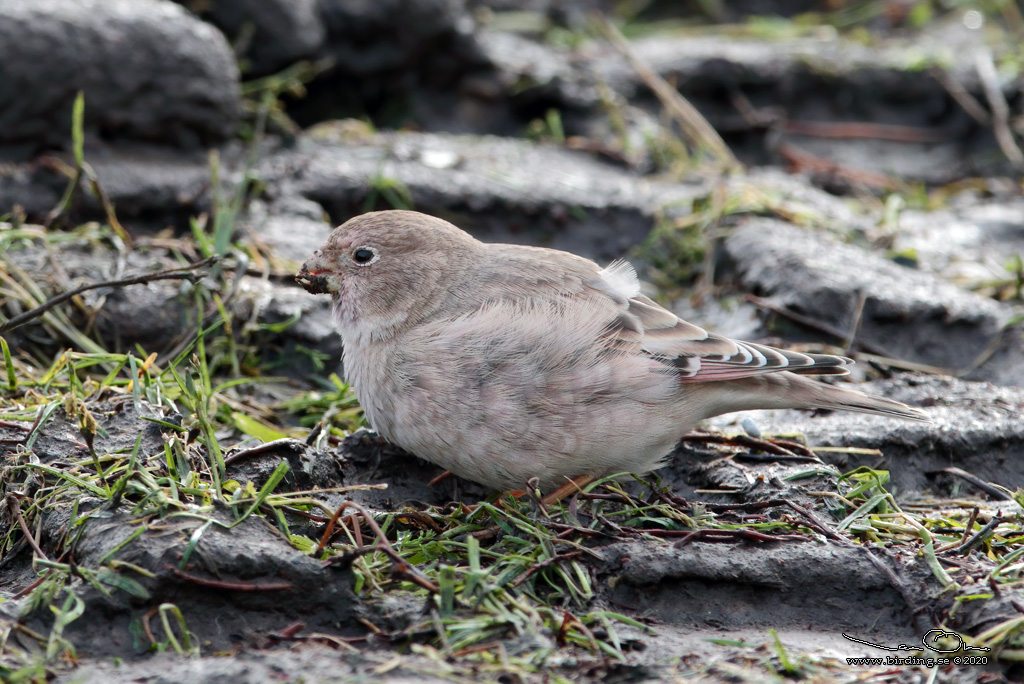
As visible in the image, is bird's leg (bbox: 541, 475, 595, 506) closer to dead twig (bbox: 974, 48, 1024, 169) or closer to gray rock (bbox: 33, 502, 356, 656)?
gray rock (bbox: 33, 502, 356, 656)

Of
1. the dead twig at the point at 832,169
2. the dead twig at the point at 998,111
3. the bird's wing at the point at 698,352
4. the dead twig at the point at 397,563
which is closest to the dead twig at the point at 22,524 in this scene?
the dead twig at the point at 397,563

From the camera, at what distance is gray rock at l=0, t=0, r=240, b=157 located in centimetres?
577

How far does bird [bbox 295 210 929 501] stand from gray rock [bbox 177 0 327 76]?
10.2 feet

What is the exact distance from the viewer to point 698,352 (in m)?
4.08

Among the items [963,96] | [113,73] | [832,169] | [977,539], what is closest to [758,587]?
[977,539]

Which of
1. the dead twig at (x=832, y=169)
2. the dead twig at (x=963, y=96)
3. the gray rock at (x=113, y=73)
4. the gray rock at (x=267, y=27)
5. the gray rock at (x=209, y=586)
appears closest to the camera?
the gray rock at (x=209, y=586)

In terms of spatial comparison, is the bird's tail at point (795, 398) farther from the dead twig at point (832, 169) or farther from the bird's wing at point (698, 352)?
the dead twig at point (832, 169)

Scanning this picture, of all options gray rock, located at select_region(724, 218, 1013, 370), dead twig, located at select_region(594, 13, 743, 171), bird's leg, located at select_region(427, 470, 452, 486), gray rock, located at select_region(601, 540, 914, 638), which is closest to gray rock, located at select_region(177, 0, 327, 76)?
dead twig, located at select_region(594, 13, 743, 171)

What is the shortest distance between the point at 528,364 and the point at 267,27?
4284 mm

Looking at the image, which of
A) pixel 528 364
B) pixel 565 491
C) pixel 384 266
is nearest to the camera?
pixel 528 364

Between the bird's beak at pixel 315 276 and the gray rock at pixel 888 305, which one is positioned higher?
the bird's beak at pixel 315 276

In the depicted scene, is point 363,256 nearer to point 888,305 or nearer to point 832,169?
point 888,305

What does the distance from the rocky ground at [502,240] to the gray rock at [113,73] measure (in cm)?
2

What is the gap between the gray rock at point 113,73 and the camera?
18.9ft
